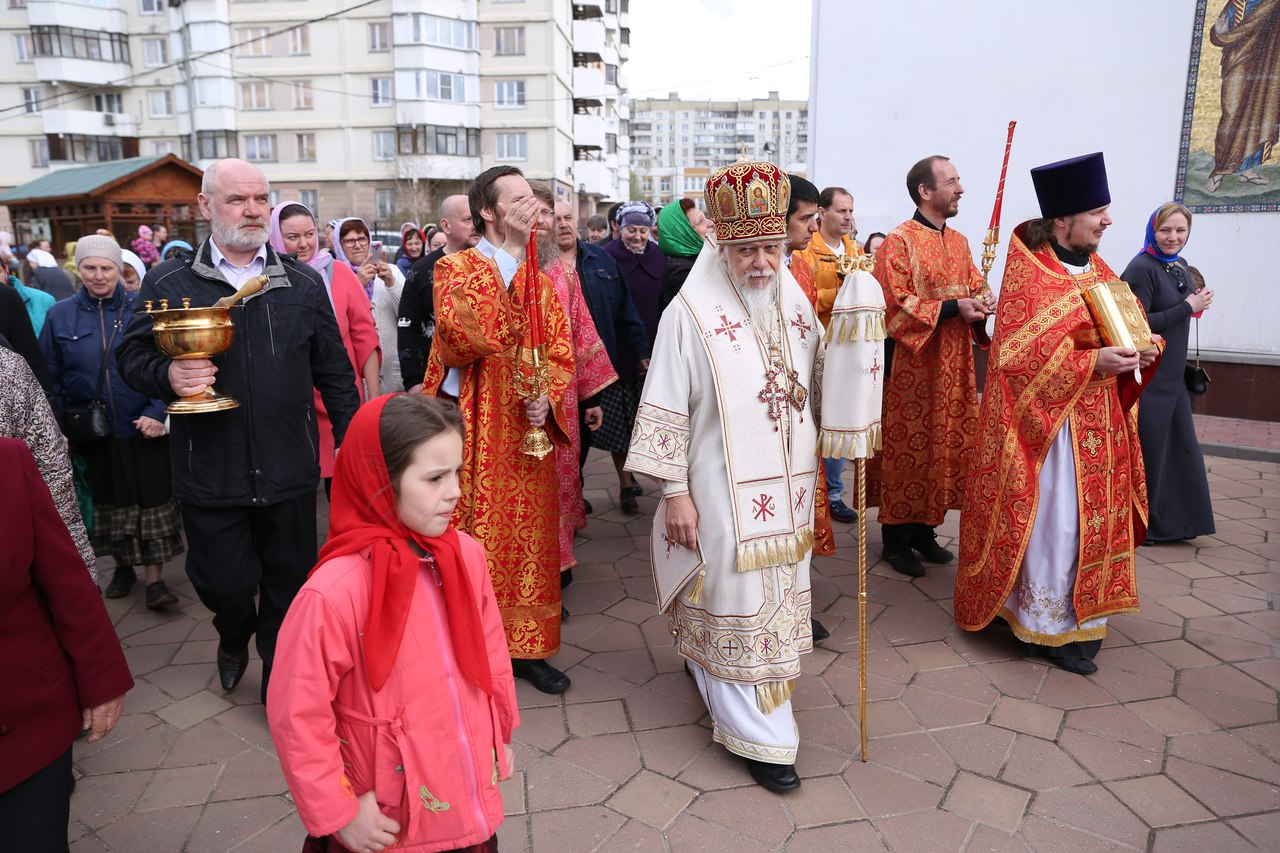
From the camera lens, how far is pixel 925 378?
493cm

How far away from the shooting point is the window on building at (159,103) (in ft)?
130

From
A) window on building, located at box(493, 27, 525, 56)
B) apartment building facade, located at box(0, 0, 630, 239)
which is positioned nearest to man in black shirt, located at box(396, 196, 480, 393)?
apartment building facade, located at box(0, 0, 630, 239)

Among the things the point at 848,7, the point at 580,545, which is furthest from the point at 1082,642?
the point at 848,7

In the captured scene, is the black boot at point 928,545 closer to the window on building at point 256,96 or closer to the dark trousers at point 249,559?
the dark trousers at point 249,559

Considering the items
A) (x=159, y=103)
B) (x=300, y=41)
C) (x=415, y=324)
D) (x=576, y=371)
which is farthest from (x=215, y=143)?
(x=576, y=371)

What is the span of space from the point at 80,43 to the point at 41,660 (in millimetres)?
47343

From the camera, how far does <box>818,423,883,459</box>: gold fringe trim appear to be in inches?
121

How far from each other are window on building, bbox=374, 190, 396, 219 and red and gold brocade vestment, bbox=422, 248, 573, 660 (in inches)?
1475

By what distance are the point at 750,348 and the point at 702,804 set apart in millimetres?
1617

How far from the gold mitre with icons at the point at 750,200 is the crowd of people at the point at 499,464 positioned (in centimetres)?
1

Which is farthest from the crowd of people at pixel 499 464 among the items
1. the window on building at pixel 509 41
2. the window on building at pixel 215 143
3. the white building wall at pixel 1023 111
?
the window on building at pixel 215 143

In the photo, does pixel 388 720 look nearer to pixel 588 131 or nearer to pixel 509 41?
pixel 509 41

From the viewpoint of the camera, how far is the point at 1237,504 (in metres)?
6.51

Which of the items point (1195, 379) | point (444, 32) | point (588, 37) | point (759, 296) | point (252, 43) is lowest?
point (1195, 379)
